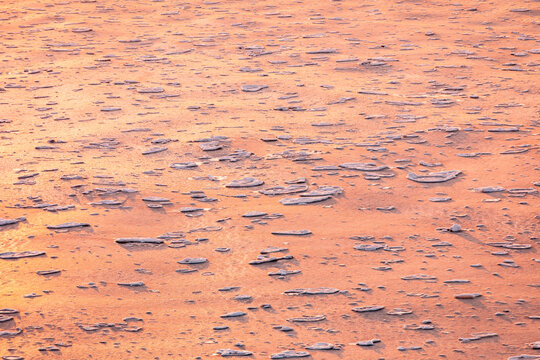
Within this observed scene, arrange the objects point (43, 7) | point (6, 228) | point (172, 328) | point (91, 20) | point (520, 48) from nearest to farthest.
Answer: point (172, 328)
point (6, 228)
point (520, 48)
point (91, 20)
point (43, 7)

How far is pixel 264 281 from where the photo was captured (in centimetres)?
285

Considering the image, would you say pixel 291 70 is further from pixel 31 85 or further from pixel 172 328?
pixel 172 328

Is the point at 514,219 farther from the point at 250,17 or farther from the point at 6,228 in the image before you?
the point at 250,17

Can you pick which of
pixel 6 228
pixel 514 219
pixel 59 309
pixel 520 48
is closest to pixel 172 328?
pixel 59 309

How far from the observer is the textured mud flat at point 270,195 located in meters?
2.58

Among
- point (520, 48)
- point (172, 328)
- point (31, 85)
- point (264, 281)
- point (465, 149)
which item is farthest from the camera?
point (520, 48)

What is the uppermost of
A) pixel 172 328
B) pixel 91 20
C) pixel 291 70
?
pixel 91 20

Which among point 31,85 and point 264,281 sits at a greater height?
point 31,85

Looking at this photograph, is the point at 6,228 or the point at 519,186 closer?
the point at 6,228

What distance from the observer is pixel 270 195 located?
3.52 m

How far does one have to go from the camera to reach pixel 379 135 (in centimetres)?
418

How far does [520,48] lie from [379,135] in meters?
2.46

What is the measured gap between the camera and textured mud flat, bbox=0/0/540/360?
2582 millimetres

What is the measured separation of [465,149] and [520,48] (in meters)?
2.34
